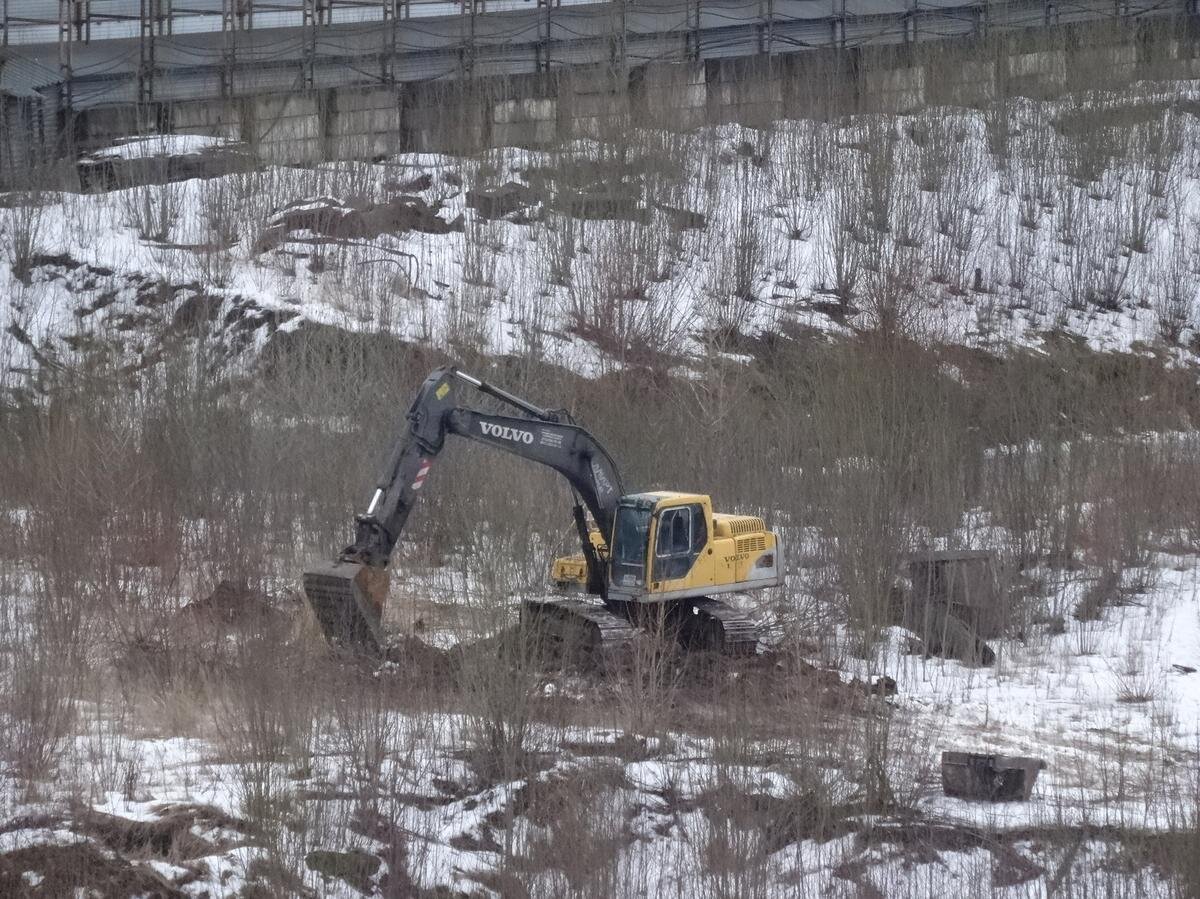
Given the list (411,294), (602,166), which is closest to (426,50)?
(602,166)

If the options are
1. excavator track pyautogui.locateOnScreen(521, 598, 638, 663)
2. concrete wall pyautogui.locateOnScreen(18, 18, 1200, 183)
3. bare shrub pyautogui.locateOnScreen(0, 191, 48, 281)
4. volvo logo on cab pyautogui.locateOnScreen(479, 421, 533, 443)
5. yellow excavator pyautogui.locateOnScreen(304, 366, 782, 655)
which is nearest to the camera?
yellow excavator pyautogui.locateOnScreen(304, 366, 782, 655)

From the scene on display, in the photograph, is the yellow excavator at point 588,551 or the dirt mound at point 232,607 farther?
the dirt mound at point 232,607

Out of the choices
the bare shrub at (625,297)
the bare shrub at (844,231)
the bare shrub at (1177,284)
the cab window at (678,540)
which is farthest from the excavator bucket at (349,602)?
the bare shrub at (1177,284)

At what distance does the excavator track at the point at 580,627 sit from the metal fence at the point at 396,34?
18.8 meters

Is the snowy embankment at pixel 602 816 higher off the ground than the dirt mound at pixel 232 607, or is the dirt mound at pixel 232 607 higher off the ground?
the dirt mound at pixel 232 607

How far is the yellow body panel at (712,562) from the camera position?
10.2m

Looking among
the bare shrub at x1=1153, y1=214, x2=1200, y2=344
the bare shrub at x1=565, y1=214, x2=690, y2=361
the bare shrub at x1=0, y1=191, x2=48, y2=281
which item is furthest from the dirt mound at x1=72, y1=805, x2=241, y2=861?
the bare shrub at x1=1153, y1=214, x2=1200, y2=344

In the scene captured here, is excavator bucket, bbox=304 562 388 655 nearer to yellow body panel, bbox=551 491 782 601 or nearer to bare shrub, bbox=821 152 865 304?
yellow body panel, bbox=551 491 782 601

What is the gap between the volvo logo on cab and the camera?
9703 millimetres

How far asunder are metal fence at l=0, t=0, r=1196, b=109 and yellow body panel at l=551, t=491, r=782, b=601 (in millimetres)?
18304

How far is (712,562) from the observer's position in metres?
10.5

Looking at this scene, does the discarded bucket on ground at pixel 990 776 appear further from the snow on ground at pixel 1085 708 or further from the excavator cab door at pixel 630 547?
the excavator cab door at pixel 630 547

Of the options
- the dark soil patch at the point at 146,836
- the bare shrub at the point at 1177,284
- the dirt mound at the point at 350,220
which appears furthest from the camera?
the bare shrub at the point at 1177,284

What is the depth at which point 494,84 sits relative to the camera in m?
27.0
